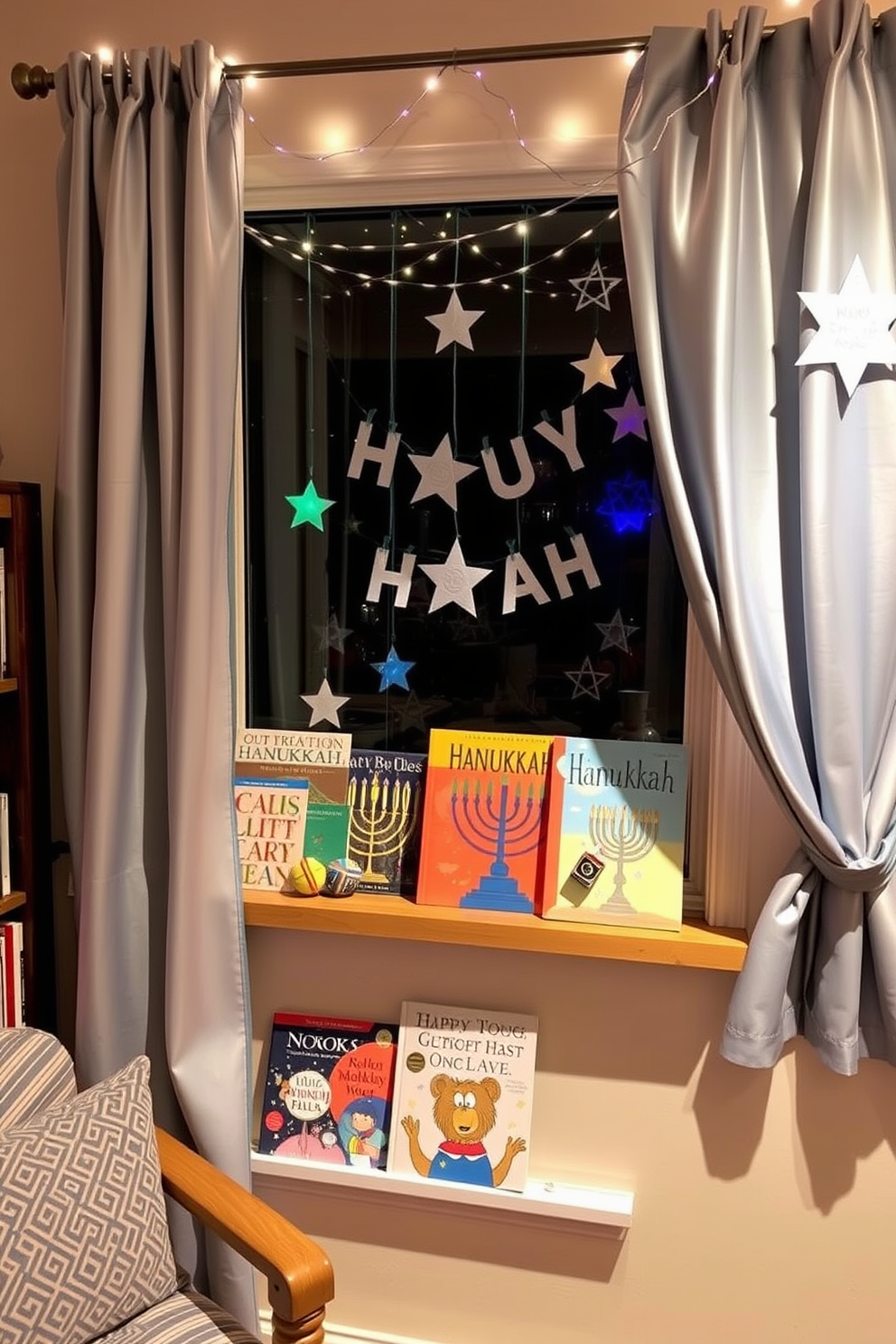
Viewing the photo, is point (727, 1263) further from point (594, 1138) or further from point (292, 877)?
point (292, 877)

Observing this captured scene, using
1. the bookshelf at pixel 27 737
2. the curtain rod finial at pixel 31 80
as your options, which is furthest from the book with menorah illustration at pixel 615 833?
the curtain rod finial at pixel 31 80

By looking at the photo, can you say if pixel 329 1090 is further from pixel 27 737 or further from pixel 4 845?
pixel 27 737

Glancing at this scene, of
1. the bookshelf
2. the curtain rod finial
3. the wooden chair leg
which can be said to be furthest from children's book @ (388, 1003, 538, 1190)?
the curtain rod finial

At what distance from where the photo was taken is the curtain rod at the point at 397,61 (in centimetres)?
169

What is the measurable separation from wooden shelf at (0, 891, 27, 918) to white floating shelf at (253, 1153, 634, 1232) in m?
0.68

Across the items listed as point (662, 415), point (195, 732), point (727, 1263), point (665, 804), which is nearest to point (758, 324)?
point (662, 415)

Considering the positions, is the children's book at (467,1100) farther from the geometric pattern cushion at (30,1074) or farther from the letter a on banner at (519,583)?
the letter a on banner at (519,583)

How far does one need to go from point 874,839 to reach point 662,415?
2.56ft

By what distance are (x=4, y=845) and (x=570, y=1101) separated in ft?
3.87

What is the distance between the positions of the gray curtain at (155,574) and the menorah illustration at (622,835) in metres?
0.70

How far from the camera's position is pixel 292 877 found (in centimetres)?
201

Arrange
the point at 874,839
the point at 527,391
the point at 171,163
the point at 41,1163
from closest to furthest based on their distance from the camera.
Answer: the point at 41,1163, the point at 874,839, the point at 171,163, the point at 527,391

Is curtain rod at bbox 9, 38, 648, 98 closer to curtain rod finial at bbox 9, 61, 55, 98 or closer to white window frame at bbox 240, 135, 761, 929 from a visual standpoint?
curtain rod finial at bbox 9, 61, 55, 98

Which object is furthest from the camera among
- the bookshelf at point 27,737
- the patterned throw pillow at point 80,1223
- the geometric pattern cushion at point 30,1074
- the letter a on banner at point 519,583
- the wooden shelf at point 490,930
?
the letter a on banner at point 519,583
